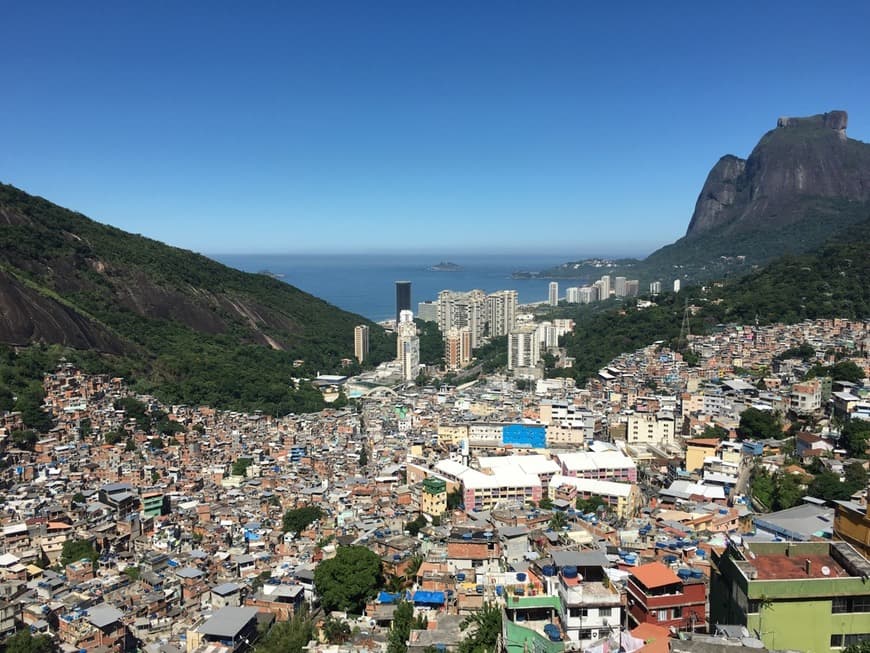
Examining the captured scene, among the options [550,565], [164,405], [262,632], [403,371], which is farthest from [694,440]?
[403,371]

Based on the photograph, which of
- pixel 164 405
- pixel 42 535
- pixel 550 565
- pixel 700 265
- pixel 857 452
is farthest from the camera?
pixel 700 265

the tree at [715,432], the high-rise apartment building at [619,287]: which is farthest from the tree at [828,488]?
the high-rise apartment building at [619,287]

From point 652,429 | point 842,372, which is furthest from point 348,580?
point 842,372

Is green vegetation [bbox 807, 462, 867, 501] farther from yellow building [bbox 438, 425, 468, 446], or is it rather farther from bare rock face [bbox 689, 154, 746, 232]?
bare rock face [bbox 689, 154, 746, 232]

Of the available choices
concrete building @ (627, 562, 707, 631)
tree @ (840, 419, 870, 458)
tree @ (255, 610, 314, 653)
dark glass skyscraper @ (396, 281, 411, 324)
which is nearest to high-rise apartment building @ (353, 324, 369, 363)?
dark glass skyscraper @ (396, 281, 411, 324)

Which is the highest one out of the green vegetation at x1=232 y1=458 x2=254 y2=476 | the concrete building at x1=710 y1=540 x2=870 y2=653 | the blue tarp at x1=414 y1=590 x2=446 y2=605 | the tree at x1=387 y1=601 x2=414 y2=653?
the concrete building at x1=710 y1=540 x2=870 y2=653

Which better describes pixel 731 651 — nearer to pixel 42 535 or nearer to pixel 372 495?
pixel 372 495

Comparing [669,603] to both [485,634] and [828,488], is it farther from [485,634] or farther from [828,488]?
[828,488]
